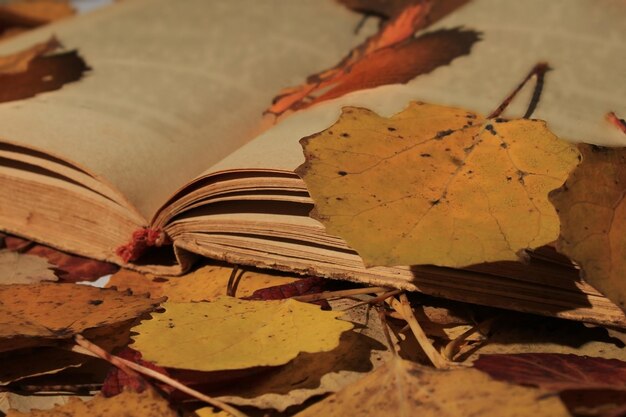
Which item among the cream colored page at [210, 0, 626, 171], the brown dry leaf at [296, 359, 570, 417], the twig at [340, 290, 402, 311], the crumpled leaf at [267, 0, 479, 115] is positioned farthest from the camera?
the crumpled leaf at [267, 0, 479, 115]

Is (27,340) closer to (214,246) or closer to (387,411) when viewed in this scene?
(214,246)

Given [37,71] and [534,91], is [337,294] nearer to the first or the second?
[534,91]

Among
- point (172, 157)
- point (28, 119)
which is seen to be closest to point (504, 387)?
point (172, 157)

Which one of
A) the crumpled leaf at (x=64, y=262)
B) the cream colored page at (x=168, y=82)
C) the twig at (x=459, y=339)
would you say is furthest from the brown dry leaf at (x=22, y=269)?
the twig at (x=459, y=339)

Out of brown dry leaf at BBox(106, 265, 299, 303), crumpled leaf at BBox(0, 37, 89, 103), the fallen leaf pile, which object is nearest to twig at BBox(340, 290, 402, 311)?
the fallen leaf pile

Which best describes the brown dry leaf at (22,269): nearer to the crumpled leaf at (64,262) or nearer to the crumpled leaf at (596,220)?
the crumpled leaf at (64,262)

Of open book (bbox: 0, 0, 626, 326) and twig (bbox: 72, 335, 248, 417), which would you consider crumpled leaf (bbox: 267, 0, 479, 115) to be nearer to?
open book (bbox: 0, 0, 626, 326)
